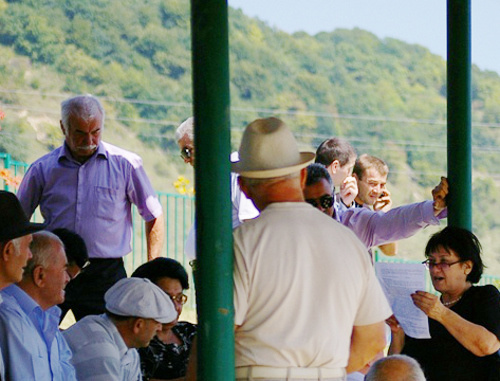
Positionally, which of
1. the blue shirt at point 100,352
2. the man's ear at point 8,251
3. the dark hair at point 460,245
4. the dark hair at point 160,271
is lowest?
the blue shirt at point 100,352

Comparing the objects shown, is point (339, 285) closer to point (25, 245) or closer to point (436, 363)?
point (25, 245)

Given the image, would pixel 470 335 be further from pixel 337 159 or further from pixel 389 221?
pixel 337 159

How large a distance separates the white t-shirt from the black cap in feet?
2.83

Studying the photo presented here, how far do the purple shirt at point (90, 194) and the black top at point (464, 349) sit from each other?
6.53ft

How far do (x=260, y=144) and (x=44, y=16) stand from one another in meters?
26.4

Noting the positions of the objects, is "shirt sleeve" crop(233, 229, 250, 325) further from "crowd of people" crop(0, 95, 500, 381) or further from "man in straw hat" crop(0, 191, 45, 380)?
"man in straw hat" crop(0, 191, 45, 380)

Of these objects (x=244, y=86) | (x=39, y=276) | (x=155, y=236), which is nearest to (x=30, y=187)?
(x=155, y=236)

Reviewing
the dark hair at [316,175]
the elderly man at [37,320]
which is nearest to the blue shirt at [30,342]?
the elderly man at [37,320]

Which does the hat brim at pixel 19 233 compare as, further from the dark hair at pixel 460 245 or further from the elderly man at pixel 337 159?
A: the elderly man at pixel 337 159

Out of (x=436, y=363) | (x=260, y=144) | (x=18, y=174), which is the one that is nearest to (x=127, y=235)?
(x=436, y=363)

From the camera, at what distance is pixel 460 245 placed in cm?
429

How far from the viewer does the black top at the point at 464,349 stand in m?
4.21

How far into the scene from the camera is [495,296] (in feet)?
14.1

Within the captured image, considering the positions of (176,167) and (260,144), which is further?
(176,167)
